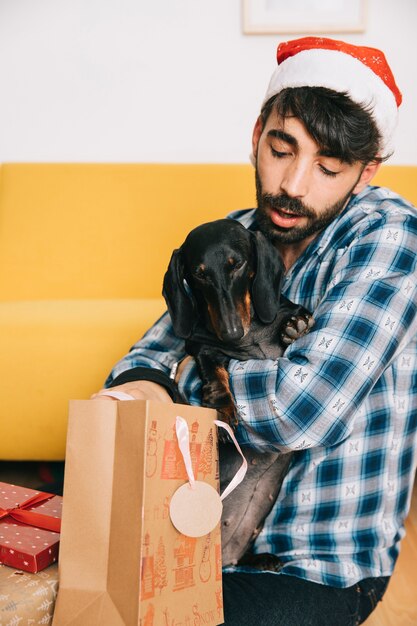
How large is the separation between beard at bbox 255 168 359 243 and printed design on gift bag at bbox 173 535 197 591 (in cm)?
71

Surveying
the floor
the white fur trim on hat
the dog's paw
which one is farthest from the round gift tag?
the white fur trim on hat

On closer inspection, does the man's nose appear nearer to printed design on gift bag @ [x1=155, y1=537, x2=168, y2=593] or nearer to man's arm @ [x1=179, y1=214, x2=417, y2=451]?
man's arm @ [x1=179, y1=214, x2=417, y2=451]

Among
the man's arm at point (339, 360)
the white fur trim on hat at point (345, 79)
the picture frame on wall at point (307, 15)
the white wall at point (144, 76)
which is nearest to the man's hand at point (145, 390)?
the man's arm at point (339, 360)

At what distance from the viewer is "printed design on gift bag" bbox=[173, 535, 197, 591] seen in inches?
36.2

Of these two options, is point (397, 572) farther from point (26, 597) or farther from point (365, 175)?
point (26, 597)

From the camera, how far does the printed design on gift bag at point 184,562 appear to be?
3.02 feet

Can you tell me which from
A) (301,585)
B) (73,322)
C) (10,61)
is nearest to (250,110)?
(10,61)

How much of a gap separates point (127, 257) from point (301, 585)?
159 centimetres

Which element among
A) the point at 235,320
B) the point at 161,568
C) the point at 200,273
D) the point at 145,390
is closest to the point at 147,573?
the point at 161,568

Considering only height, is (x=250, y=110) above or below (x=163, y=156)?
above

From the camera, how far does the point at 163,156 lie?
2.90 m

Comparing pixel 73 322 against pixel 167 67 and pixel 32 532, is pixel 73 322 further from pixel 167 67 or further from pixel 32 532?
pixel 167 67

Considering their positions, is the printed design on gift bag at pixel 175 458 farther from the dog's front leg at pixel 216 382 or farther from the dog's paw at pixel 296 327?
the dog's paw at pixel 296 327

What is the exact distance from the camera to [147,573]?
2.82 ft
